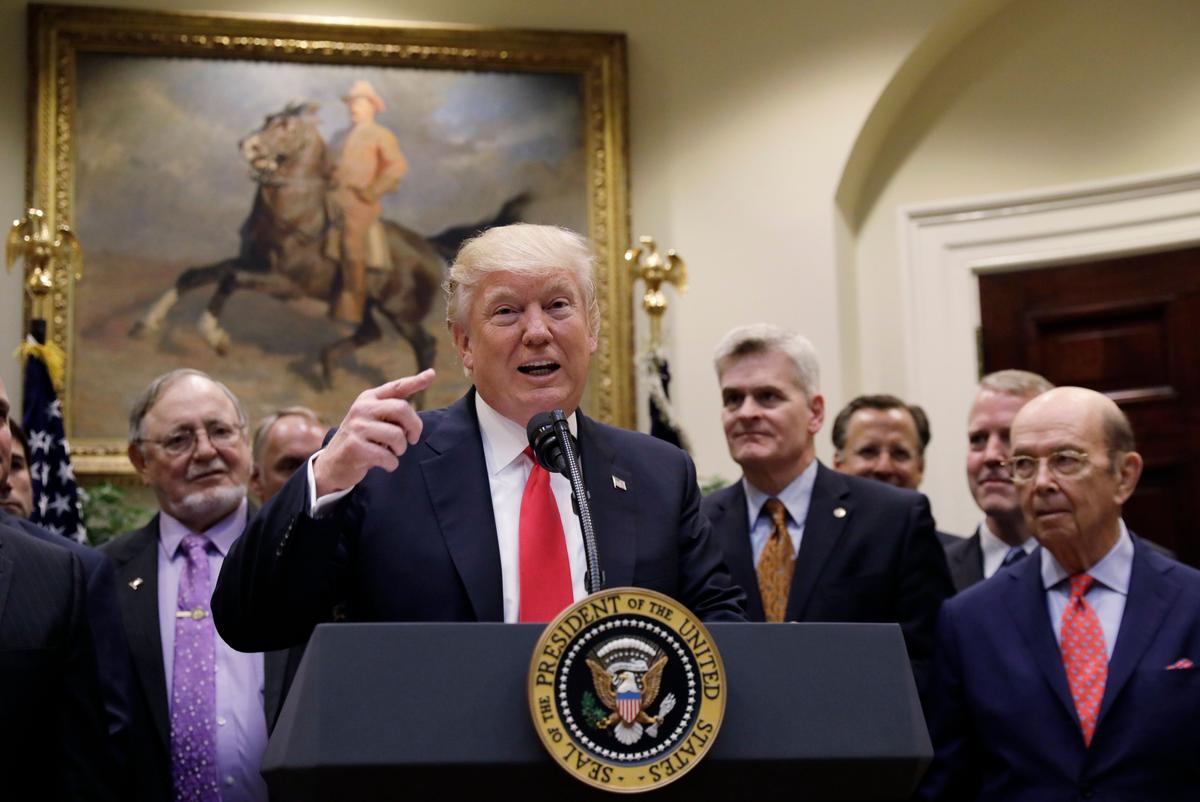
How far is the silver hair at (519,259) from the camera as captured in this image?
8.79 feet

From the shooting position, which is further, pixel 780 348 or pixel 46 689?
pixel 780 348

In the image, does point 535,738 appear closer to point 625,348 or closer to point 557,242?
point 557,242

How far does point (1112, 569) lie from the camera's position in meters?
3.89

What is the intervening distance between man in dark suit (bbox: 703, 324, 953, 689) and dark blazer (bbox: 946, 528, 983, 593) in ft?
2.29

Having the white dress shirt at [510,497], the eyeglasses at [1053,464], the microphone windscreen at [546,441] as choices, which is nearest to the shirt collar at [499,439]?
the white dress shirt at [510,497]

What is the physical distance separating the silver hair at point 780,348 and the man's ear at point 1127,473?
943 mm

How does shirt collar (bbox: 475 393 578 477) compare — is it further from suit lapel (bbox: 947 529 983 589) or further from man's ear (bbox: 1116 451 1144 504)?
suit lapel (bbox: 947 529 983 589)

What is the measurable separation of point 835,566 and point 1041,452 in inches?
24.1

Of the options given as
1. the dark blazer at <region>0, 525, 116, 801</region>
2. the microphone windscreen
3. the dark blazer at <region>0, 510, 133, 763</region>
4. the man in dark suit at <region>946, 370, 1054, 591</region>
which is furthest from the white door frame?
the microphone windscreen

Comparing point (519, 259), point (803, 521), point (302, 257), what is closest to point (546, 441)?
point (519, 259)

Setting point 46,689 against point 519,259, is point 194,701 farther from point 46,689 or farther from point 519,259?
point 519,259

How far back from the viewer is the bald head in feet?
12.8

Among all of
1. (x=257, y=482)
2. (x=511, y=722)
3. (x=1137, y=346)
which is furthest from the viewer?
(x=1137, y=346)

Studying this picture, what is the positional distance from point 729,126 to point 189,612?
4350mm
